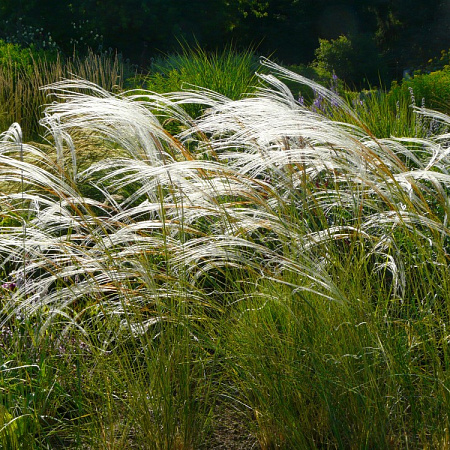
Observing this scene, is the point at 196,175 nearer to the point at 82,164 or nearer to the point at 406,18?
the point at 82,164

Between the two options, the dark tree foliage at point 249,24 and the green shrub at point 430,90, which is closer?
the green shrub at point 430,90

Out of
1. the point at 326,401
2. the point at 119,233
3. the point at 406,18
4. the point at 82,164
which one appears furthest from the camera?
the point at 406,18

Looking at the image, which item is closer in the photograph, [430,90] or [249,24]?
[430,90]

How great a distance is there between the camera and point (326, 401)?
1686mm

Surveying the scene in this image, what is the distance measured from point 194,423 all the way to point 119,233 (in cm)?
67

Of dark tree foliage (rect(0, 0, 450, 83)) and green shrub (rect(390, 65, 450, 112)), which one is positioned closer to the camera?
green shrub (rect(390, 65, 450, 112))

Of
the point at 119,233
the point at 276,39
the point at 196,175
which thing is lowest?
the point at 276,39

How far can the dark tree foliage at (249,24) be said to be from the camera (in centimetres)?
2400

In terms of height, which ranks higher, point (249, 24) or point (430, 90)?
point (430, 90)

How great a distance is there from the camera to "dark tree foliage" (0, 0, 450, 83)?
78.7ft

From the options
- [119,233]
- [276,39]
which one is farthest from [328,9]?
[119,233]

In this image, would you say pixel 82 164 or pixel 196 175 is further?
pixel 82 164

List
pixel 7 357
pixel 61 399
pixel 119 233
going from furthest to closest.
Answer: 1. pixel 61 399
2. pixel 7 357
3. pixel 119 233

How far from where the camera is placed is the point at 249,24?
3014cm
